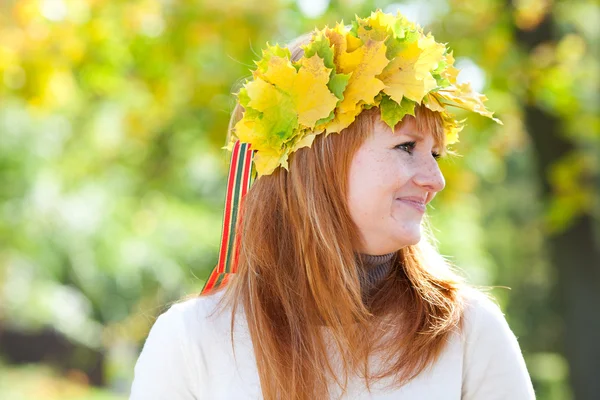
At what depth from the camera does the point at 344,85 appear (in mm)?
2035

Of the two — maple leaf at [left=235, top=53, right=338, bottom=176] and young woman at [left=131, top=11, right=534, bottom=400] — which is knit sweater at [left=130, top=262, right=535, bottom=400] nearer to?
young woman at [left=131, top=11, right=534, bottom=400]

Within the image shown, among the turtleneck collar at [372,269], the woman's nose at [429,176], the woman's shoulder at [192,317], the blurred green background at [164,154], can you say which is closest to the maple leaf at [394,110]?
the woman's nose at [429,176]

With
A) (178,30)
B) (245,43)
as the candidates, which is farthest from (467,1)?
(178,30)

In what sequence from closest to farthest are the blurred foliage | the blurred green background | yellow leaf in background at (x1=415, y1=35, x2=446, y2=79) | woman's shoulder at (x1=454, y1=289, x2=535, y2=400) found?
woman's shoulder at (x1=454, y1=289, x2=535, y2=400) → yellow leaf in background at (x1=415, y1=35, x2=446, y2=79) → the blurred green background → the blurred foliage

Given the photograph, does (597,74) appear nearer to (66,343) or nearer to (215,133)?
(215,133)

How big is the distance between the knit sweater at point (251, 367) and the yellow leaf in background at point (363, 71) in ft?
1.73

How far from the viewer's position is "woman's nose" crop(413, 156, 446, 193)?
1964 mm

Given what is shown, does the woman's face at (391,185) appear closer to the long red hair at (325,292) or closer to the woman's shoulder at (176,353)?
the long red hair at (325,292)

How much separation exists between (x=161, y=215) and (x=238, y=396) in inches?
493

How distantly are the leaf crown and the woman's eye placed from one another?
5 cm

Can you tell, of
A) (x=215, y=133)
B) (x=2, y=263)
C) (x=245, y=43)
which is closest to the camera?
(x=245, y=43)

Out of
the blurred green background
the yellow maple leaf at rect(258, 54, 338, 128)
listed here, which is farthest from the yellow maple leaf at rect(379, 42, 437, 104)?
the blurred green background

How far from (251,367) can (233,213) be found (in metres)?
0.43

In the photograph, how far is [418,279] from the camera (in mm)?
2078
